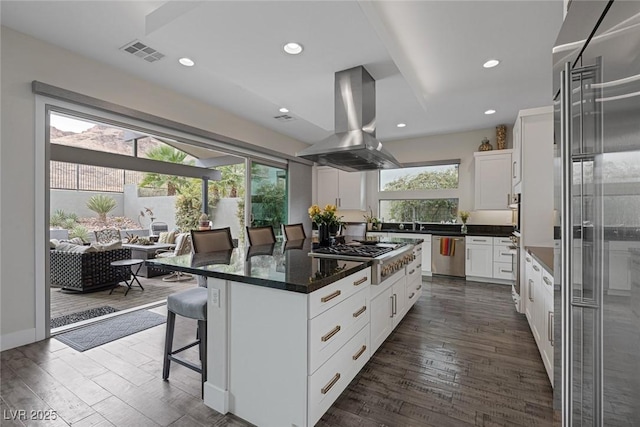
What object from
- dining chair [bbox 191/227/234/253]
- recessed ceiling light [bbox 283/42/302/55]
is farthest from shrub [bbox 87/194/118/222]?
recessed ceiling light [bbox 283/42/302/55]

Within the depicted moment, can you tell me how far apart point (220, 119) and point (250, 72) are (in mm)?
1993

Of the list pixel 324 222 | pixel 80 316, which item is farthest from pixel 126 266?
pixel 324 222

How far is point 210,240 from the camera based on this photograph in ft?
9.00

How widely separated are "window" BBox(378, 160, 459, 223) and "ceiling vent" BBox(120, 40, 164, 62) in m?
4.81

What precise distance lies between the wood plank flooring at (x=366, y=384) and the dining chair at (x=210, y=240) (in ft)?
3.00

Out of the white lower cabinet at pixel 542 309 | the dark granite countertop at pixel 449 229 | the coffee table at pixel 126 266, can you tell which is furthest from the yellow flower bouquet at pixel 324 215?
the dark granite countertop at pixel 449 229

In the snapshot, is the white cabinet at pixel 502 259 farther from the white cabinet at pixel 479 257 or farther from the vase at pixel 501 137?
the vase at pixel 501 137

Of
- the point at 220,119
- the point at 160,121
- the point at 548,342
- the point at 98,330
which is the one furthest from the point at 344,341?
the point at 220,119

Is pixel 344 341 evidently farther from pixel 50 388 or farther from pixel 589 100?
pixel 50 388

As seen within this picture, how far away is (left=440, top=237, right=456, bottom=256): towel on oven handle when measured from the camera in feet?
17.4

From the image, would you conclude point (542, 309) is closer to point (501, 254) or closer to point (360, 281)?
point (360, 281)

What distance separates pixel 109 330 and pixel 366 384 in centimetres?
267

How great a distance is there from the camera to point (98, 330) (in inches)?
118

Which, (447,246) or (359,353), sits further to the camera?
(447,246)
